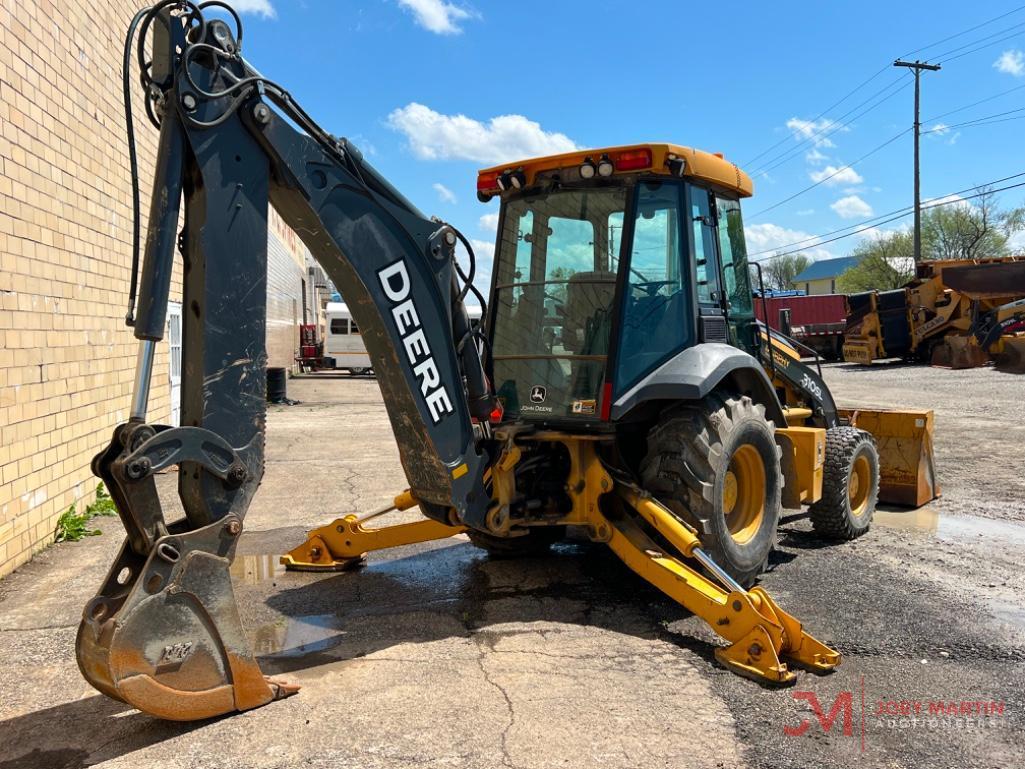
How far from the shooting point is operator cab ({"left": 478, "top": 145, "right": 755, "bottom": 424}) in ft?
16.4

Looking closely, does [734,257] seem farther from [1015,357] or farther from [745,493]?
[1015,357]

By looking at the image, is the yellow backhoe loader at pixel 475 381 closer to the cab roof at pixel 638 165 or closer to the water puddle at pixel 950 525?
the cab roof at pixel 638 165

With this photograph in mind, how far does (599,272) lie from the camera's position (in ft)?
16.9

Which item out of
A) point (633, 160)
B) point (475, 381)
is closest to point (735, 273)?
point (633, 160)

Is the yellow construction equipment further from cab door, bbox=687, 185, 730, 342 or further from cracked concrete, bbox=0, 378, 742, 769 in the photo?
cracked concrete, bbox=0, 378, 742, 769

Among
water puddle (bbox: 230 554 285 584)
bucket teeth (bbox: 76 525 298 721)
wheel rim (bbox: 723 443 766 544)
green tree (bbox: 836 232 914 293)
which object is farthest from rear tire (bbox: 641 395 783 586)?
green tree (bbox: 836 232 914 293)

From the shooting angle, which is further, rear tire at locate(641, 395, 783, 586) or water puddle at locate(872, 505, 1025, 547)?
water puddle at locate(872, 505, 1025, 547)

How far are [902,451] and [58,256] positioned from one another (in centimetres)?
765

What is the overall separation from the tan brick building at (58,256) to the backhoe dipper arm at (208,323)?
317cm

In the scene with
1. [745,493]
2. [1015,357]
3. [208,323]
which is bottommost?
[745,493]

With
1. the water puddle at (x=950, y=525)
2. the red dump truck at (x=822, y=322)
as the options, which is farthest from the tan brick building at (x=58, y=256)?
the red dump truck at (x=822, y=322)

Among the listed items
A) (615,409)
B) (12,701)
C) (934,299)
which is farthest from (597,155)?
(934,299)

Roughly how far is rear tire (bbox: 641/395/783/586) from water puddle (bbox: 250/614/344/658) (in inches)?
80.0

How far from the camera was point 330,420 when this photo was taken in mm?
16234
